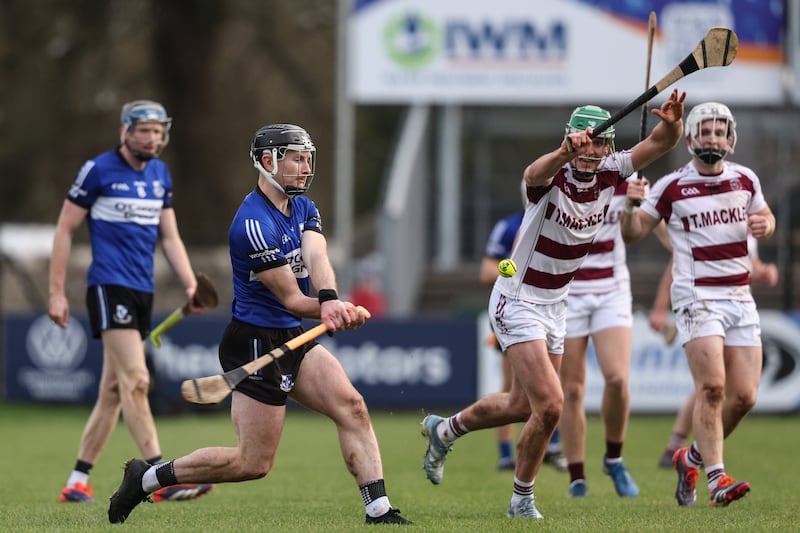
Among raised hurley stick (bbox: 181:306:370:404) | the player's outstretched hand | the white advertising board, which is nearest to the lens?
raised hurley stick (bbox: 181:306:370:404)

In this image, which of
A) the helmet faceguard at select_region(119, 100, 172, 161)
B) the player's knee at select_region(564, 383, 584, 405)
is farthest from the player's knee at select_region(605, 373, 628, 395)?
the helmet faceguard at select_region(119, 100, 172, 161)

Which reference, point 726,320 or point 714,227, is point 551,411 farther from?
point 714,227

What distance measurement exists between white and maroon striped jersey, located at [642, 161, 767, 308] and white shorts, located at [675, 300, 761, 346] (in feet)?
A: 0.16

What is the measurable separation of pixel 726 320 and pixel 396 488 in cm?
270

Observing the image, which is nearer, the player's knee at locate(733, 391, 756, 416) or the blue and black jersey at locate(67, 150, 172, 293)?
the player's knee at locate(733, 391, 756, 416)

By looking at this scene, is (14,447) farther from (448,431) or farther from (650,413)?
(650,413)

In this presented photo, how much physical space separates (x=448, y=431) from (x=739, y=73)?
14.1m

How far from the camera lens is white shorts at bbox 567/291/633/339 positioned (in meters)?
9.55

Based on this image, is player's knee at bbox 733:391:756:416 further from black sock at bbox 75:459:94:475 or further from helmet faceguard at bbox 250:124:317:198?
black sock at bbox 75:459:94:475

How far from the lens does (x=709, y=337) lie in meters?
8.33

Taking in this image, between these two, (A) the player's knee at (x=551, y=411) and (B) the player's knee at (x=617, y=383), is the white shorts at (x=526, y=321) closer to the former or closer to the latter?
(A) the player's knee at (x=551, y=411)

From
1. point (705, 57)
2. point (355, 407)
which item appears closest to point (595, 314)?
point (705, 57)

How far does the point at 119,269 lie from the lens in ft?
29.7

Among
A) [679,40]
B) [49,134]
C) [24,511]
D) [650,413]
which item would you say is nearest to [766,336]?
[650,413]
